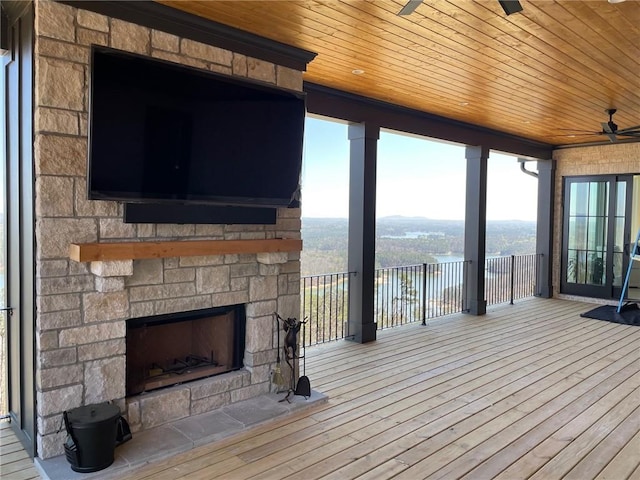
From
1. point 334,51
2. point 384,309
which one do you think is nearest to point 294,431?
point 334,51

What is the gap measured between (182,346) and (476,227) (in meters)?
4.96

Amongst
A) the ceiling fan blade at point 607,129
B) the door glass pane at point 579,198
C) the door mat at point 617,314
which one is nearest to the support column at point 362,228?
the ceiling fan blade at point 607,129

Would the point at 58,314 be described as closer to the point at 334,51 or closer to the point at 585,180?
the point at 334,51

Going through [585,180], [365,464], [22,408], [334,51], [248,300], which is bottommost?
[365,464]

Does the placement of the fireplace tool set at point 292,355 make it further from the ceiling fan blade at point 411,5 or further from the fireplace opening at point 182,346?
the ceiling fan blade at point 411,5

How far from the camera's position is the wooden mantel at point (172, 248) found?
2.67m

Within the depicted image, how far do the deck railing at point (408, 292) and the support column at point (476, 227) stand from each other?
112 millimetres

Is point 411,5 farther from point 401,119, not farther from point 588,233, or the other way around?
point 588,233

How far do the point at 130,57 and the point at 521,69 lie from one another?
3269mm

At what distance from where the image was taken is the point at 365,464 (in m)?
2.82

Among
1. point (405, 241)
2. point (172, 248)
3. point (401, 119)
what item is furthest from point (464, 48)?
point (405, 241)

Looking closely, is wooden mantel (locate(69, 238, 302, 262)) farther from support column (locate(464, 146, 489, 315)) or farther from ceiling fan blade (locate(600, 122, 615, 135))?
ceiling fan blade (locate(600, 122, 615, 135))

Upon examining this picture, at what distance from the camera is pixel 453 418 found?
3.47 m

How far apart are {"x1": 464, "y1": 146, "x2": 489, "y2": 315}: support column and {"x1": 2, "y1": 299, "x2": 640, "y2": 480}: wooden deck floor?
1420 mm
